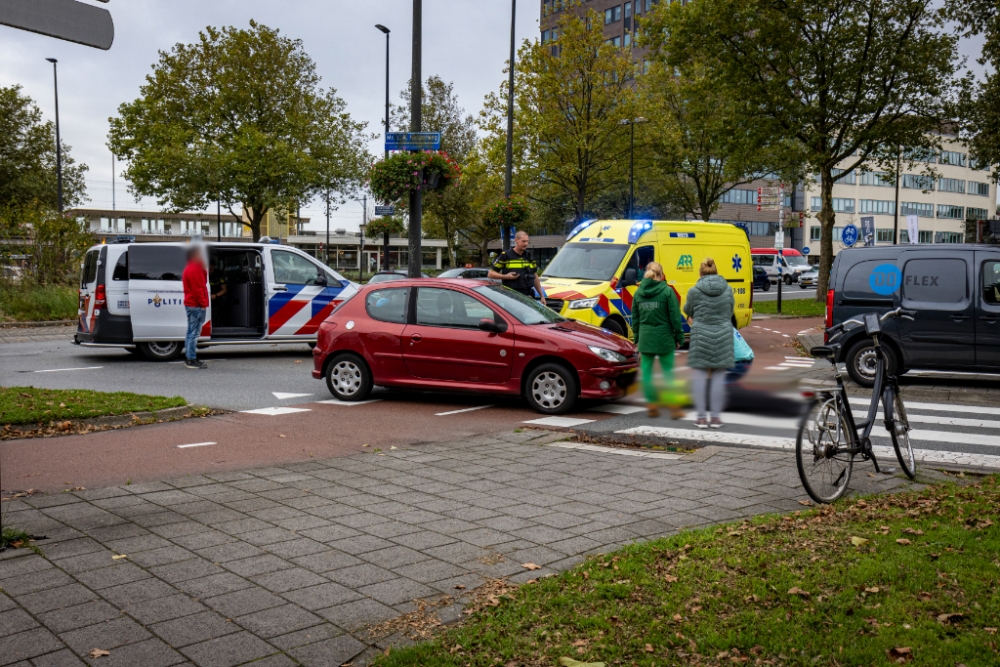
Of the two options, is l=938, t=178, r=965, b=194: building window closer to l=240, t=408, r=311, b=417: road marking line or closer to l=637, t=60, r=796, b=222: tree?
l=637, t=60, r=796, b=222: tree

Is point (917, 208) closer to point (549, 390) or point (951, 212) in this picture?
point (951, 212)

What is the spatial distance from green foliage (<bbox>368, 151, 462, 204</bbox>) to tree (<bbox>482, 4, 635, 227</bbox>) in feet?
63.9

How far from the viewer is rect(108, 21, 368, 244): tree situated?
1539 inches

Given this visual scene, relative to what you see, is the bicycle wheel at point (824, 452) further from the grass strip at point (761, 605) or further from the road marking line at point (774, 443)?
the road marking line at point (774, 443)

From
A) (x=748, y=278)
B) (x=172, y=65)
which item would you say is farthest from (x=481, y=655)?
(x=172, y=65)

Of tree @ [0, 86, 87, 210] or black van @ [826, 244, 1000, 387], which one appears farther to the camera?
tree @ [0, 86, 87, 210]

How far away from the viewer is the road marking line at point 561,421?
9945mm

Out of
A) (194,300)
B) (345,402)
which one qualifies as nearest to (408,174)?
(194,300)

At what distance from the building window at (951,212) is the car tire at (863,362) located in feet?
364

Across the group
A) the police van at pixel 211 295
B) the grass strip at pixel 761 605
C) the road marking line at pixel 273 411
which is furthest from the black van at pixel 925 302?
the police van at pixel 211 295

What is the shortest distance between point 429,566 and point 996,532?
10.3 feet

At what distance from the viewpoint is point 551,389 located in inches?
419

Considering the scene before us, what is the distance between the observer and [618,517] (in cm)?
596

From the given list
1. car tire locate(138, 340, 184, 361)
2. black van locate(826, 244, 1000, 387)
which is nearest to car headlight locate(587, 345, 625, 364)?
black van locate(826, 244, 1000, 387)
